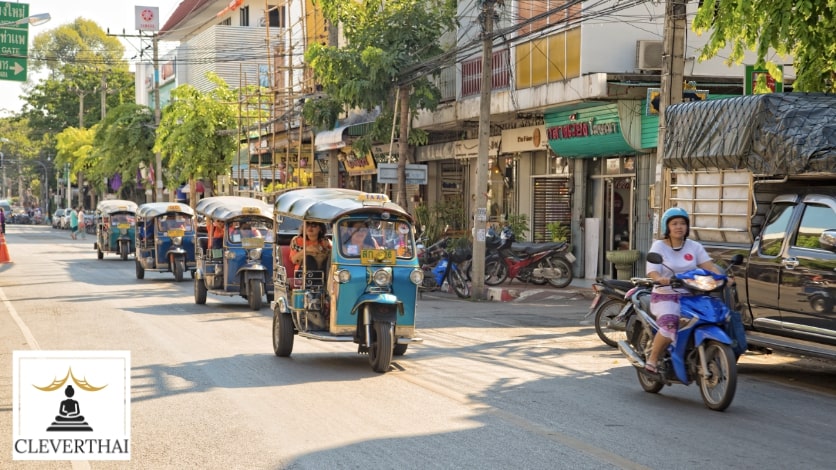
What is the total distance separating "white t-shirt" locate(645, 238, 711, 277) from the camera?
32.2 feet

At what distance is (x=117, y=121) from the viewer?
184 ft

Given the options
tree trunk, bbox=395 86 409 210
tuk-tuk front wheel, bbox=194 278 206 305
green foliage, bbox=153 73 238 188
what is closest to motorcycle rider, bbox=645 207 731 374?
tuk-tuk front wheel, bbox=194 278 206 305

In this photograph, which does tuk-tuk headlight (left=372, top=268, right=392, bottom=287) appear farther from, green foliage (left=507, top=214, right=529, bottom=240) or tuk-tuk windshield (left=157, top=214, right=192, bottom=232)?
tuk-tuk windshield (left=157, top=214, right=192, bottom=232)

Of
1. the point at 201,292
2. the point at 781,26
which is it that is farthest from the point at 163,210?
the point at 781,26

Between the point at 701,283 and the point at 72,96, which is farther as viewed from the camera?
the point at 72,96

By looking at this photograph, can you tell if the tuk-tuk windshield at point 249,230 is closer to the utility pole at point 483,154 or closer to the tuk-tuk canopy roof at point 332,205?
the utility pole at point 483,154

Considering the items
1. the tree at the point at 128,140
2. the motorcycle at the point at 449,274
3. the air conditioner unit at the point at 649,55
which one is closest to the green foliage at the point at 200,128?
the tree at the point at 128,140

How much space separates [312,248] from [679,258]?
5.13m

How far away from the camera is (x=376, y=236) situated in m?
12.7

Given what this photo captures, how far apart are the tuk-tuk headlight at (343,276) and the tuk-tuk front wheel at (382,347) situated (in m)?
0.66

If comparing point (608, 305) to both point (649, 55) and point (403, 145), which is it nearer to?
point (649, 55)

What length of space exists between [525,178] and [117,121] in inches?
1283

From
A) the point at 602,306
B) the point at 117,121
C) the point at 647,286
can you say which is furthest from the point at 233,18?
the point at 647,286

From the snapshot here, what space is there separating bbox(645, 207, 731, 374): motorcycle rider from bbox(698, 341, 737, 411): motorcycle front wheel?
418 mm
